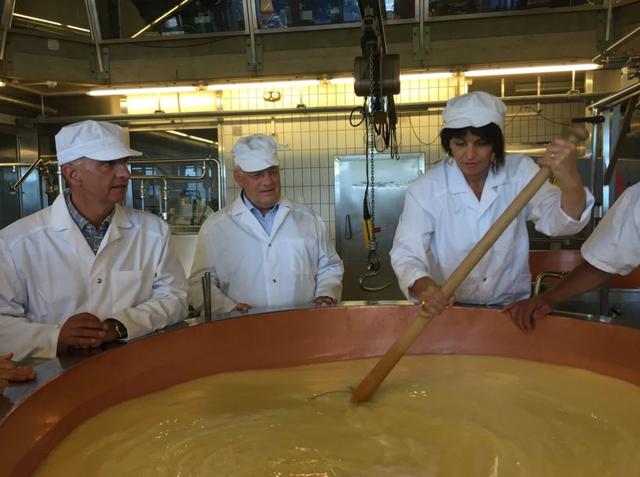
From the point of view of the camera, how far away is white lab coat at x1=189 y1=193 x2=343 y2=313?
211cm

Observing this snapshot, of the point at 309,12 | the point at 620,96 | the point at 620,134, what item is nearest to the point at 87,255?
the point at 620,96

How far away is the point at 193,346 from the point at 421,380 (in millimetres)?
590

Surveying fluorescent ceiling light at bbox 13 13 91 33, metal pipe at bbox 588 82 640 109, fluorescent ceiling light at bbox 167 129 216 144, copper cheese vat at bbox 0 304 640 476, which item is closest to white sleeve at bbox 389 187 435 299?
copper cheese vat at bbox 0 304 640 476

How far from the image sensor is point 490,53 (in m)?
3.93

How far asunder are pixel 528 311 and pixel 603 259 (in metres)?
0.23

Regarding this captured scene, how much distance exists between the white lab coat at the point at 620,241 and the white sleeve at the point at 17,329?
51.4 inches

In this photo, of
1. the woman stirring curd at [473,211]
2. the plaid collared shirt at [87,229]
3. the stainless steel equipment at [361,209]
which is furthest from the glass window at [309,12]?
the plaid collared shirt at [87,229]

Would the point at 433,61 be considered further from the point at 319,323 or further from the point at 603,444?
the point at 603,444

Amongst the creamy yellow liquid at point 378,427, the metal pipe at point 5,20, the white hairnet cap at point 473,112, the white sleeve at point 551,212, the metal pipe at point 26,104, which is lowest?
the creamy yellow liquid at point 378,427

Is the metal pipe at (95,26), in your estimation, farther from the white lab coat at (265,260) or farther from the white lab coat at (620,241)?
the white lab coat at (620,241)

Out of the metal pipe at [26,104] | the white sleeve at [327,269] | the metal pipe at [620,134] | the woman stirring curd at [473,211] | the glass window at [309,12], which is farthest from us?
the metal pipe at [26,104]

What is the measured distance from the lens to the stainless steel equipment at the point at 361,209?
4926 mm

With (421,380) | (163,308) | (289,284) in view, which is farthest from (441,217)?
(163,308)

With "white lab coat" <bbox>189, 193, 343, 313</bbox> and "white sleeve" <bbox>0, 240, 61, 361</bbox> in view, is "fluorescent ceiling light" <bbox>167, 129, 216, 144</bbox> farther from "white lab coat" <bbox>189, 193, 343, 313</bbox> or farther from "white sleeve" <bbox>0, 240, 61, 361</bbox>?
"white sleeve" <bbox>0, 240, 61, 361</bbox>
